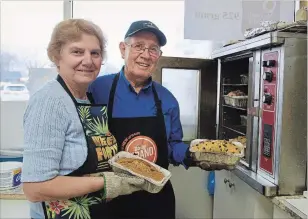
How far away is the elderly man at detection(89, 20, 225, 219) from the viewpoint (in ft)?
5.13

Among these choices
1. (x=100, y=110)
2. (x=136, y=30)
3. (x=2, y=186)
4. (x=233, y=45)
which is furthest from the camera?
(x=2, y=186)

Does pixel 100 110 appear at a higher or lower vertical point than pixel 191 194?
higher

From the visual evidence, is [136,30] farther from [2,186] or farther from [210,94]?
[2,186]

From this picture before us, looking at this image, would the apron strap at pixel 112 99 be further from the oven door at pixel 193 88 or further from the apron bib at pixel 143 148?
the oven door at pixel 193 88

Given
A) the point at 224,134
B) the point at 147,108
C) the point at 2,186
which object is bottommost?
the point at 2,186

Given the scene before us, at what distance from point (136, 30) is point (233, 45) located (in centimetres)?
86

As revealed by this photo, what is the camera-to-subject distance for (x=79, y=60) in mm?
1212

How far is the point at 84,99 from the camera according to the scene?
4.42 ft

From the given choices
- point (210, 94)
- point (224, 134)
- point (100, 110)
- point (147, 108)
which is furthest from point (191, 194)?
point (100, 110)

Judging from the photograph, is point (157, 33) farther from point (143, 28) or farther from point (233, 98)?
point (233, 98)

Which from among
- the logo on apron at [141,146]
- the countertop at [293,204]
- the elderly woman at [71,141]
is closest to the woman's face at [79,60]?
the elderly woman at [71,141]

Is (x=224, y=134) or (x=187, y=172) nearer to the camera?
(x=224, y=134)

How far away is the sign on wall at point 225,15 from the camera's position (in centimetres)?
131

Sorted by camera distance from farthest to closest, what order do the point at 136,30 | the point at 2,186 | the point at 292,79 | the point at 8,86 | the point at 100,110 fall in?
the point at 8,86 → the point at 2,186 → the point at 292,79 → the point at 136,30 → the point at 100,110
